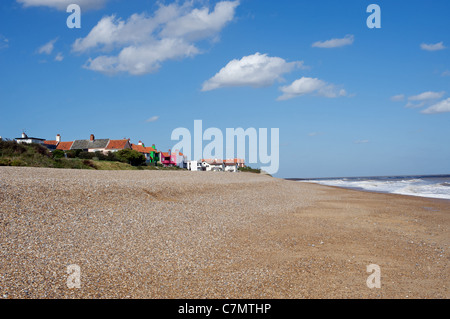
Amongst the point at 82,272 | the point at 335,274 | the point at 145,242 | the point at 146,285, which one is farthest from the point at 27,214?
the point at 335,274

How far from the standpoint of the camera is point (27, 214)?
31.2 ft

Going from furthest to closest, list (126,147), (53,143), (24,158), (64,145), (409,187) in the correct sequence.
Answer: (53,143) < (64,145) < (126,147) < (409,187) < (24,158)

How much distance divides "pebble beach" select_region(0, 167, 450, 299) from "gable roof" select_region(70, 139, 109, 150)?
219 feet

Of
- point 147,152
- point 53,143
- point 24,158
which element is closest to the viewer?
point 24,158

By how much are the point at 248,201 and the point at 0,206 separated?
1131 cm

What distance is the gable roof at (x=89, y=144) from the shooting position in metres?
77.0

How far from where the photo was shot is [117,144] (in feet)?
249

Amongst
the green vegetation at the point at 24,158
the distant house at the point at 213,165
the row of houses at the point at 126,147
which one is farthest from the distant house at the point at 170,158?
the green vegetation at the point at 24,158

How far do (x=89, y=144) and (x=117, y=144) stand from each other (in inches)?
286

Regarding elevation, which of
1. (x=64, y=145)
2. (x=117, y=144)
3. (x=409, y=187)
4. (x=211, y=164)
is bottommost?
(x=409, y=187)

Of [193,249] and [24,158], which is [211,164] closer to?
[24,158]

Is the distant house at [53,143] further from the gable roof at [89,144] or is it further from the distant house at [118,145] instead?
the distant house at [118,145]

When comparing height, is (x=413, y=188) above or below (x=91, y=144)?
below

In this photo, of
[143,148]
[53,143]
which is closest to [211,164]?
[143,148]
